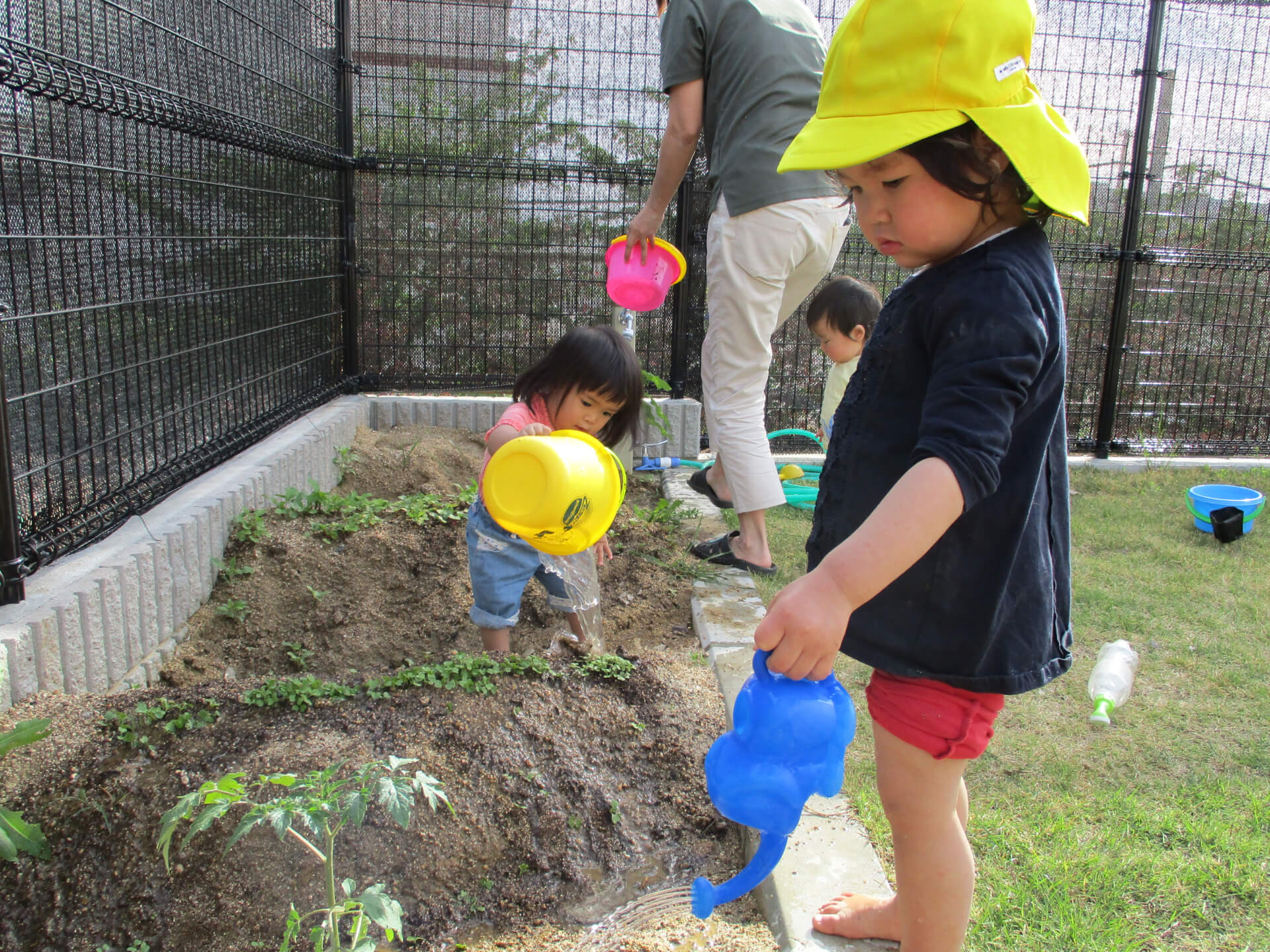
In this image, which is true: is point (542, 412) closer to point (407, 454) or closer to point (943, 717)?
point (943, 717)

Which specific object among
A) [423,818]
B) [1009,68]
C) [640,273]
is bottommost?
[423,818]

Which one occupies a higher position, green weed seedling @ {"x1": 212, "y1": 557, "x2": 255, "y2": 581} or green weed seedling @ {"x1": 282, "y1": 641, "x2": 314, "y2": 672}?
green weed seedling @ {"x1": 212, "y1": 557, "x2": 255, "y2": 581}

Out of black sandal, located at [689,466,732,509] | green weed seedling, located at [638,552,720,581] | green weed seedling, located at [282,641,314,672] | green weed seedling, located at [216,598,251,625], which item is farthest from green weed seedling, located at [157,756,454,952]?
black sandal, located at [689,466,732,509]

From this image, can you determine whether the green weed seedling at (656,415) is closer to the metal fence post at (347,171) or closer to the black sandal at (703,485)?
the black sandal at (703,485)

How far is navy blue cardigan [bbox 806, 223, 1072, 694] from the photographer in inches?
46.3

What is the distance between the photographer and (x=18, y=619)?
1.96m

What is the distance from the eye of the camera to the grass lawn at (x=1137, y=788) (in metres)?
1.63

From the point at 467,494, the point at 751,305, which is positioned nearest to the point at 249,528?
the point at 467,494

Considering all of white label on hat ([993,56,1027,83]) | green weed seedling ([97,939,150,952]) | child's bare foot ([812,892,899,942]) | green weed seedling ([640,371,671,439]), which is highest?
white label on hat ([993,56,1027,83])

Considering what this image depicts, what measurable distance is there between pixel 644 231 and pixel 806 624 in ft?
8.42

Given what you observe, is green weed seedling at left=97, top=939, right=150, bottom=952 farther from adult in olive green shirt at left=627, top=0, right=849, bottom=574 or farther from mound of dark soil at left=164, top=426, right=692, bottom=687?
adult in olive green shirt at left=627, top=0, right=849, bottom=574

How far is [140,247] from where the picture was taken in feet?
8.87

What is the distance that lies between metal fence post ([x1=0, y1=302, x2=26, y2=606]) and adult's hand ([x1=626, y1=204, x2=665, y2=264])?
201 centimetres

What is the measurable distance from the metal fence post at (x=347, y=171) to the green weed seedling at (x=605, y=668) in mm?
3348
